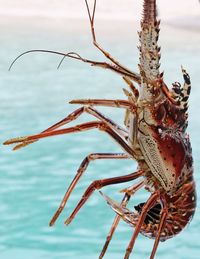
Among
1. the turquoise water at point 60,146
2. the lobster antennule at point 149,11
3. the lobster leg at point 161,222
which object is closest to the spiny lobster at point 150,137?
the lobster leg at point 161,222

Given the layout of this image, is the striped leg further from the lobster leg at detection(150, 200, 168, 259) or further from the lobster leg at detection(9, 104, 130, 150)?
the lobster leg at detection(150, 200, 168, 259)

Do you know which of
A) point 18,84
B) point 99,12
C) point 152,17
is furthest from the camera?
point 99,12

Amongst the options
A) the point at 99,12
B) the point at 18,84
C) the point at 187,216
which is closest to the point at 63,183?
the point at 18,84

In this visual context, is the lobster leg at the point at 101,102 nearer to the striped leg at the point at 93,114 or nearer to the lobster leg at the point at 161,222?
the striped leg at the point at 93,114

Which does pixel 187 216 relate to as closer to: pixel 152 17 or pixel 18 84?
pixel 152 17

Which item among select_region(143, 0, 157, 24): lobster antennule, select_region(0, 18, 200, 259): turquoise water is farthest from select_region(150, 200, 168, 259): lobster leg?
select_region(0, 18, 200, 259): turquoise water

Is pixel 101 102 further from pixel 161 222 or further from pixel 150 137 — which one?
pixel 161 222

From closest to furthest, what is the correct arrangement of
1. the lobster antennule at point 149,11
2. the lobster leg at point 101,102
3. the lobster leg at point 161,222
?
1. the lobster antennule at point 149,11
2. the lobster leg at point 101,102
3. the lobster leg at point 161,222

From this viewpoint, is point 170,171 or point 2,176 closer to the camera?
point 170,171
